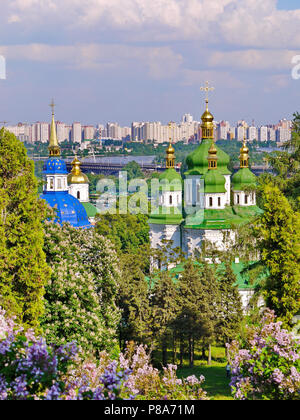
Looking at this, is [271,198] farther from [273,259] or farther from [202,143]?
[202,143]

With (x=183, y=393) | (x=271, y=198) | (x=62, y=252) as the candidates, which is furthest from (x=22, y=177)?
(x=183, y=393)

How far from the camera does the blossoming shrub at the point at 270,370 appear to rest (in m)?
7.88

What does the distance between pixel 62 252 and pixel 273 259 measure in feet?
15.4

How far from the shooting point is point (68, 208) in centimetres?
3253

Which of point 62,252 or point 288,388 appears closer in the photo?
point 288,388

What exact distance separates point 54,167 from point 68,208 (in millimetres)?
2742

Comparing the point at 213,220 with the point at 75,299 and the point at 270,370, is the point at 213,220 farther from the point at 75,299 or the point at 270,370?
the point at 270,370

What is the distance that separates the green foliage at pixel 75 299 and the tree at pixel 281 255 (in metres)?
4.03

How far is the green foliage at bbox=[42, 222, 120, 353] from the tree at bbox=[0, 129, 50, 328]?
129cm

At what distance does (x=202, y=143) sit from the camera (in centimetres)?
3459

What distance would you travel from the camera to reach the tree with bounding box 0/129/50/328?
507 inches

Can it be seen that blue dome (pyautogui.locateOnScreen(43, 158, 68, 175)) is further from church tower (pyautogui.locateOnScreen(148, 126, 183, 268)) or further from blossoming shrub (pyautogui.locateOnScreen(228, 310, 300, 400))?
blossoming shrub (pyautogui.locateOnScreen(228, 310, 300, 400))

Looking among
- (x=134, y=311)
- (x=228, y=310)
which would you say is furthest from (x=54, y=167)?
(x=134, y=311)

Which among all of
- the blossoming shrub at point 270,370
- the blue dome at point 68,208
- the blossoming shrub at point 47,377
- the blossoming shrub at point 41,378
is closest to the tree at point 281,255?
the blossoming shrub at point 270,370
